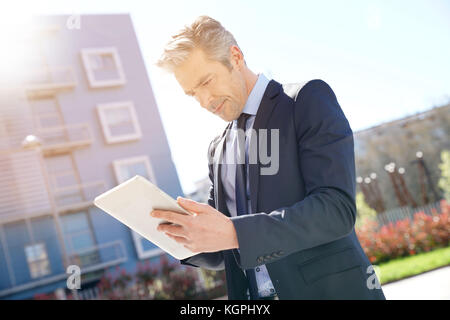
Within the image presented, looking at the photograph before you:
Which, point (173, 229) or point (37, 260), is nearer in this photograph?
point (173, 229)

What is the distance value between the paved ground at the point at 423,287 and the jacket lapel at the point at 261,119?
4358 millimetres

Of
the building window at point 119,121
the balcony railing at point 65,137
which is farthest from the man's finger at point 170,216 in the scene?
the building window at point 119,121

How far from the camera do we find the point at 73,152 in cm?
1798

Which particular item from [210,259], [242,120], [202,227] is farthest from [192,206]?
[242,120]

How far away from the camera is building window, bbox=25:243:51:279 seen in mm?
16795

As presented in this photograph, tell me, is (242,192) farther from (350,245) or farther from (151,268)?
(151,268)

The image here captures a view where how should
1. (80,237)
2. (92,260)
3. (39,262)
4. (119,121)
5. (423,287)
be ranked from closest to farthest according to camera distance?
(423,287)
(39,262)
(92,260)
(80,237)
(119,121)

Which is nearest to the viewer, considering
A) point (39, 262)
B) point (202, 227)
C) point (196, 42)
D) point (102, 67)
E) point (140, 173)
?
point (202, 227)

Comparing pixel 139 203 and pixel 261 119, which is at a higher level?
pixel 261 119

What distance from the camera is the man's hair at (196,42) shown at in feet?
6.19

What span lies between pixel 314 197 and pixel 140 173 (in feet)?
56.0

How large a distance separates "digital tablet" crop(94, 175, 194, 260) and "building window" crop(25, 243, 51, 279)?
16.9m

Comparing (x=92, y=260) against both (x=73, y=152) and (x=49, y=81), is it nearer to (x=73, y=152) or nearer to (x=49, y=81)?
(x=73, y=152)
